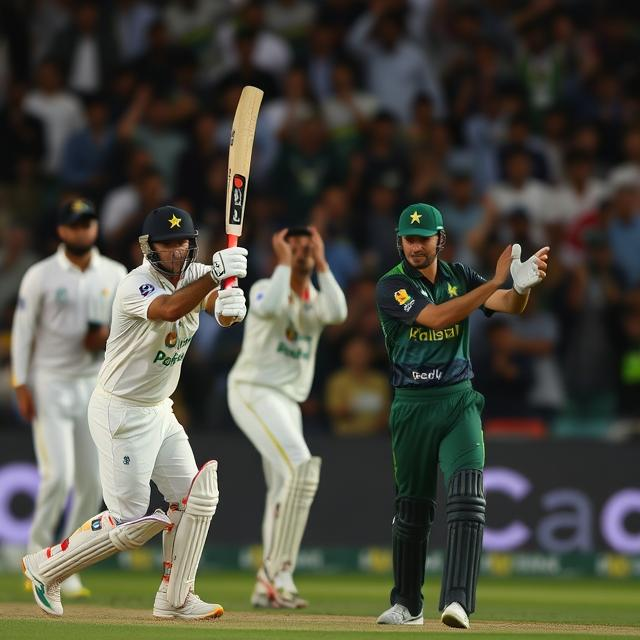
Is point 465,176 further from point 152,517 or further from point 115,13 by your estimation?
point 152,517

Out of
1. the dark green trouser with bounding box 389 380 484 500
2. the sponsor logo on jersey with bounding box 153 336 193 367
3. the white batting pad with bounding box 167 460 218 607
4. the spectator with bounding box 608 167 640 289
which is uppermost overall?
the spectator with bounding box 608 167 640 289

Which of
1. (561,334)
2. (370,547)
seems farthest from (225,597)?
(561,334)

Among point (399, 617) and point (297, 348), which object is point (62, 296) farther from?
point (399, 617)

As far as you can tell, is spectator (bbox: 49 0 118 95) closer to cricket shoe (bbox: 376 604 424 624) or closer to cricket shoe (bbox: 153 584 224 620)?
cricket shoe (bbox: 153 584 224 620)

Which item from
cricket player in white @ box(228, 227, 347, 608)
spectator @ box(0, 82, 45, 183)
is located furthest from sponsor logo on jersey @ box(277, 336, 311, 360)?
spectator @ box(0, 82, 45, 183)

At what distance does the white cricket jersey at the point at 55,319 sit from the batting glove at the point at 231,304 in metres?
2.78

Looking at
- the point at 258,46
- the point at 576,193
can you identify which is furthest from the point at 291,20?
the point at 576,193

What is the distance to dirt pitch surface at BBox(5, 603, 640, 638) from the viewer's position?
7.02m

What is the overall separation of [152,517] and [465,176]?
23.7ft

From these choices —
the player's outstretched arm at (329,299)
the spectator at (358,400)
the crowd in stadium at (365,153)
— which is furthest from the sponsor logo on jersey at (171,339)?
the spectator at (358,400)

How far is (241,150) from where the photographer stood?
24.8 ft

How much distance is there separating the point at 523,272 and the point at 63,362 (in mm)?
3584

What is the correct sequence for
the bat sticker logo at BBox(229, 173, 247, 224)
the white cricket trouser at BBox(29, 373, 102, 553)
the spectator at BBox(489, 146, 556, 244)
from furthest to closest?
the spectator at BBox(489, 146, 556, 244), the white cricket trouser at BBox(29, 373, 102, 553), the bat sticker logo at BBox(229, 173, 247, 224)

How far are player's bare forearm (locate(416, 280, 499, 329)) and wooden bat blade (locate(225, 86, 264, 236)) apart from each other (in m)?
1.05
